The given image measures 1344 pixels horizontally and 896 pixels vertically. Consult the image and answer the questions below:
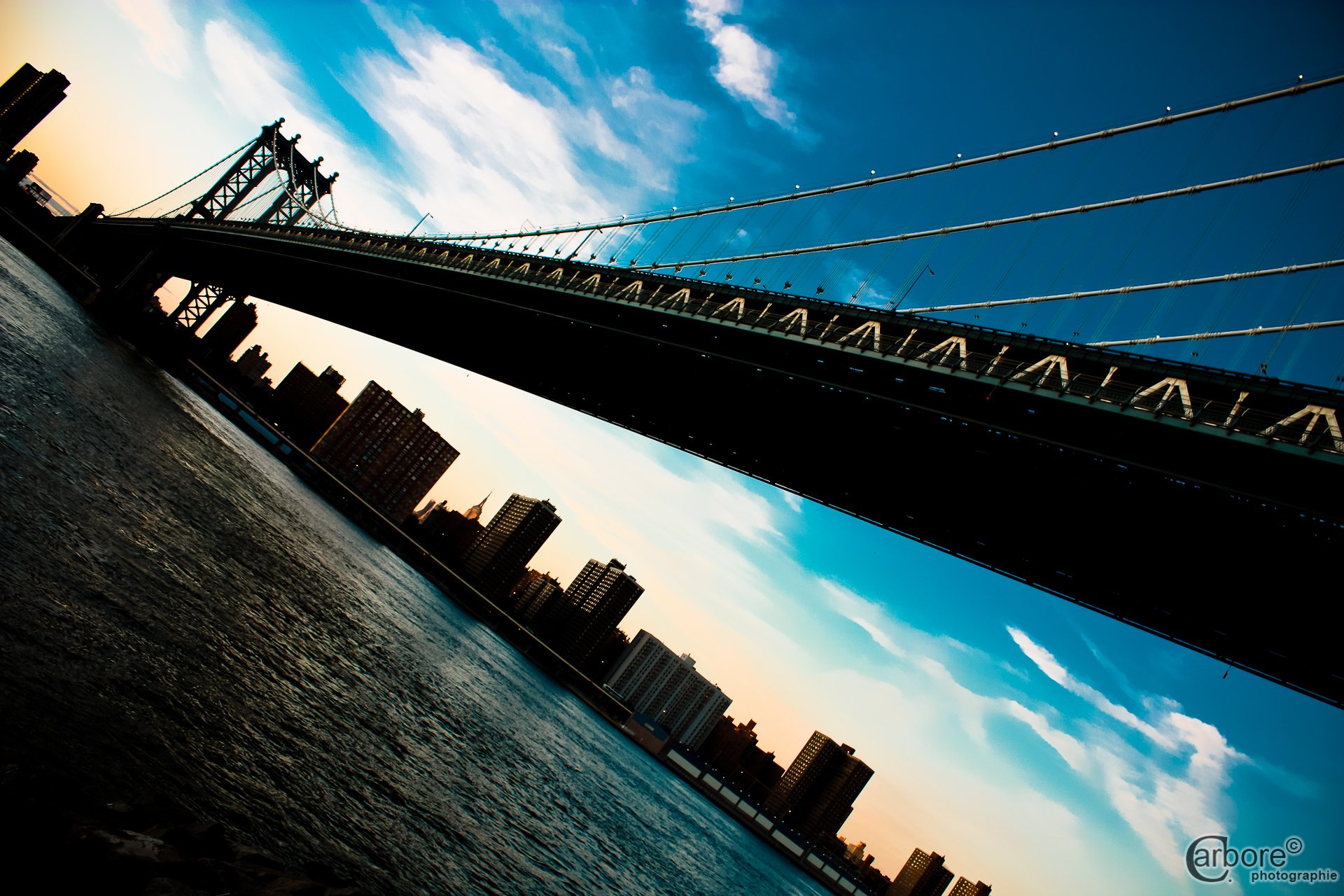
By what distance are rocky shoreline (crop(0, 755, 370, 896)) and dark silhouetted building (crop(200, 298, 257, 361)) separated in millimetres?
95547

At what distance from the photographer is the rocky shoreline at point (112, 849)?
18.5ft

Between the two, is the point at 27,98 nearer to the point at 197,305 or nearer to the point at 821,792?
the point at 197,305

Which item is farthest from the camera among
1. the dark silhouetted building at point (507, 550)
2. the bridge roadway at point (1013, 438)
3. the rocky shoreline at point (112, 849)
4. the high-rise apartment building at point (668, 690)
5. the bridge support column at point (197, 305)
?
the high-rise apartment building at point (668, 690)

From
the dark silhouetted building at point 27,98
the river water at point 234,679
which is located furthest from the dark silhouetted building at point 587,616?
the dark silhouetted building at point 27,98

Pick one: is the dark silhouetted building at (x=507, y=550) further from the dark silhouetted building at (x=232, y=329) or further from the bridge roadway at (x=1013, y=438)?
the bridge roadway at (x=1013, y=438)

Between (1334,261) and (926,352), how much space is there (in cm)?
1197

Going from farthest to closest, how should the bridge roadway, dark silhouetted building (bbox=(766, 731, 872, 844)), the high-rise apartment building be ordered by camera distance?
the high-rise apartment building < dark silhouetted building (bbox=(766, 731, 872, 844)) < the bridge roadway

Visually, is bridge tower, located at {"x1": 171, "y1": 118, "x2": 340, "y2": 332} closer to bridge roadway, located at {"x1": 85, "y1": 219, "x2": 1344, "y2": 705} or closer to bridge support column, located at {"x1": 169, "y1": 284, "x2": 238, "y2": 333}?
bridge support column, located at {"x1": 169, "y1": 284, "x2": 238, "y2": 333}

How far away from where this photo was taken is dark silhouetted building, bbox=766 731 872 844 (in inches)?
5999

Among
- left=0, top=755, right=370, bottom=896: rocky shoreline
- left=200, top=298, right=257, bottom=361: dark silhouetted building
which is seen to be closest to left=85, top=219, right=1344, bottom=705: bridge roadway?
left=0, top=755, right=370, bottom=896: rocky shoreline

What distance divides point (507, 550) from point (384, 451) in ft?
126

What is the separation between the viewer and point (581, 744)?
64188mm

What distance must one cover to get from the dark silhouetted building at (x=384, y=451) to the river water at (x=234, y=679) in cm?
11152

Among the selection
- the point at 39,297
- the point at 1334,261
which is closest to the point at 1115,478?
the point at 1334,261
